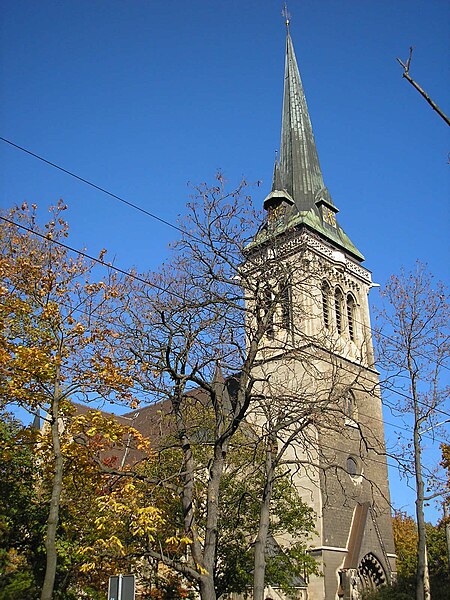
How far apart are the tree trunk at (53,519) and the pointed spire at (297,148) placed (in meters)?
23.9

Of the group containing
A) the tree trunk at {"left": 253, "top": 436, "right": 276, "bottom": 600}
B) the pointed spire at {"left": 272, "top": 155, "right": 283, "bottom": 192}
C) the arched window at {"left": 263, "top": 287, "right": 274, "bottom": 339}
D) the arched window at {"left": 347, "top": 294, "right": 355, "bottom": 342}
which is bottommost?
the tree trunk at {"left": 253, "top": 436, "right": 276, "bottom": 600}

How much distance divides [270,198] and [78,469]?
23.0m

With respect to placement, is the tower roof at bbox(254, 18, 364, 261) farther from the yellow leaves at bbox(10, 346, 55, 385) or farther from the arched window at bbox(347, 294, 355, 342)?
the yellow leaves at bbox(10, 346, 55, 385)

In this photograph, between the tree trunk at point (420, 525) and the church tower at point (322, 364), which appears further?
the tree trunk at point (420, 525)

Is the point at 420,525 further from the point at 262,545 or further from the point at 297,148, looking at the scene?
the point at 297,148

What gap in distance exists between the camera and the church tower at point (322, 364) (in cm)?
1261

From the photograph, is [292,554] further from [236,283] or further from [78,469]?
[236,283]

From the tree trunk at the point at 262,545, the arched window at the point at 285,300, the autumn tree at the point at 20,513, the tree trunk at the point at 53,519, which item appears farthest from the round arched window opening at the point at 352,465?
the tree trunk at the point at 53,519

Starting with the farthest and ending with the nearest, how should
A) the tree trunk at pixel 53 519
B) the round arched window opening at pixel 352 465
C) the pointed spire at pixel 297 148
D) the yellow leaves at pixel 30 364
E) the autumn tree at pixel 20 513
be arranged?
the pointed spire at pixel 297 148, the round arched window opening at pixel 352 465, the autumn tree at pixel 20 513, the yellow leaves at pixel 30 364, the tree trunk at pixel 53 519

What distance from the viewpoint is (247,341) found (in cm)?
1331

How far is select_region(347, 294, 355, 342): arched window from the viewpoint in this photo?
32.4 m

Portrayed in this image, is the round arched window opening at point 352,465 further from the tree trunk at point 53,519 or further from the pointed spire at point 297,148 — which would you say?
the tree trunk at point 53,519

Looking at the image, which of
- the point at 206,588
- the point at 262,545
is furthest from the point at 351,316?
the point at 206,588

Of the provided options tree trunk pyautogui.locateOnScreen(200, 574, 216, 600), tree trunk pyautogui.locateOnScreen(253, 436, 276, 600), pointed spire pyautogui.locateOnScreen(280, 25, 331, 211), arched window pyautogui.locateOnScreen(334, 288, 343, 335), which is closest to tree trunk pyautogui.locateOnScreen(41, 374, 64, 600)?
tree trunk pyautogui.locateOnScreen(200, 574, 216, 600)
